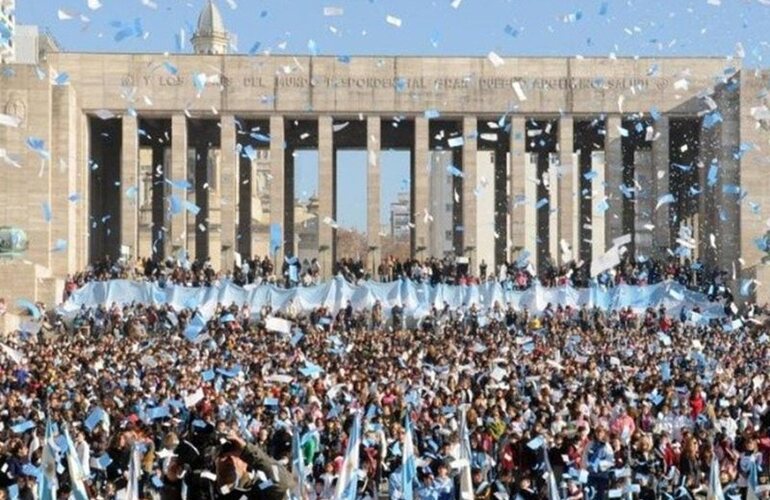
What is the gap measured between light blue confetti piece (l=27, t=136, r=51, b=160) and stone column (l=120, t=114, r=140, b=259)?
431 cm

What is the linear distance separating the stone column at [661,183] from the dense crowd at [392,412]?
79.4ft

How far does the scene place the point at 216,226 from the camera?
87.6 metres

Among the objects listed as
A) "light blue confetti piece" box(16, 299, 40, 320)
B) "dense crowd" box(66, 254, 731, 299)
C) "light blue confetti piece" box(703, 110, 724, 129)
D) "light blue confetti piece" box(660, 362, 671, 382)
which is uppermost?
"light blue confetti piece" box(703, 110, 724, 129)

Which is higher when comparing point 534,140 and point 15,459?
point 534,140

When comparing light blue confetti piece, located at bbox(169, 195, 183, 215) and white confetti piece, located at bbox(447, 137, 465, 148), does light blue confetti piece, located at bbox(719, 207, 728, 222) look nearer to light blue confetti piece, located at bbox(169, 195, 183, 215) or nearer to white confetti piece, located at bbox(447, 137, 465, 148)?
white confetti piece, located at bbox(447, 137, 465, 148)

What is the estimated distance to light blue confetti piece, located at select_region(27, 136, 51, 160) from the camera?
197 ft

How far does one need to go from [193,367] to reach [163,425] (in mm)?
8300

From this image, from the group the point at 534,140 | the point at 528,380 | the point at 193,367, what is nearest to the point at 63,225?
the point at 534,140

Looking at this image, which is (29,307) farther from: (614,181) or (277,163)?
(614,181)

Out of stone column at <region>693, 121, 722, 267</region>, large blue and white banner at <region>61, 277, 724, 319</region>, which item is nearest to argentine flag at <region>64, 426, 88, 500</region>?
large blue and white banner at <region>61, 277, 724, 319</region>

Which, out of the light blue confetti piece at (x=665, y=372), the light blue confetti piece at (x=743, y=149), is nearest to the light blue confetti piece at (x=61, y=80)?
the light blue confetti piece at (x=743, y=149)

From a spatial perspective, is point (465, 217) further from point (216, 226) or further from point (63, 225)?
point (216, 226)

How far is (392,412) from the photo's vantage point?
24656 millimetres

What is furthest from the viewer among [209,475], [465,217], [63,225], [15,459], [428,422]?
[465,217]
